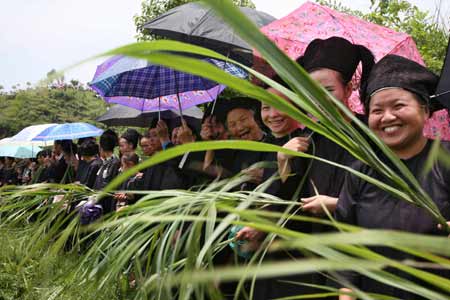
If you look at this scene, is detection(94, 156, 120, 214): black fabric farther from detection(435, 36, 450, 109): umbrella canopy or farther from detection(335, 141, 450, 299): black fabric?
detection(435, 36, 450, 109): umbrella canopy

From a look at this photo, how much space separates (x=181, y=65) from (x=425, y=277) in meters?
0.31

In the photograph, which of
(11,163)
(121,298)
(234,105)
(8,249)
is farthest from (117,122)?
(11,163)

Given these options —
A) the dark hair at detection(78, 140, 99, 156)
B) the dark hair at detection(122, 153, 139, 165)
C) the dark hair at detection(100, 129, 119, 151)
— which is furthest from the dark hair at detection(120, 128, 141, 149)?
the dark hair at detection(78, 140, 99, 156)

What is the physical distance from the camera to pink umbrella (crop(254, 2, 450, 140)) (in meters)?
2.42

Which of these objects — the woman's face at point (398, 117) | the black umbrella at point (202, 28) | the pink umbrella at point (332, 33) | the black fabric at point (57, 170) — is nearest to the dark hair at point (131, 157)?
the black umbrella at point (202, 28)

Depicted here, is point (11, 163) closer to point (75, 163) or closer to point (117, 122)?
point (117, 122)

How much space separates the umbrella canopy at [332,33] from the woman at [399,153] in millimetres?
840

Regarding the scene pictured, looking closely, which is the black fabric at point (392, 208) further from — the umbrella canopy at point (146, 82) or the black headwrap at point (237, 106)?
the umbrella canopy at point (146, 82)

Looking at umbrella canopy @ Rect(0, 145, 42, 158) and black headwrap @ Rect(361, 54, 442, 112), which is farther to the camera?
umbrella canopy @ Rect(0, 145, 42, 158)

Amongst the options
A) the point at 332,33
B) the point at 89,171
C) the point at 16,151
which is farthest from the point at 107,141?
the point at 16,151

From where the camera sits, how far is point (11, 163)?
1316 centimetres

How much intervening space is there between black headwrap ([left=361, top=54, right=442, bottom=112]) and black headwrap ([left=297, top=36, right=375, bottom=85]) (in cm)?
28

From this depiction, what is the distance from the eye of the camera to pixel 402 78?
56.3 inches

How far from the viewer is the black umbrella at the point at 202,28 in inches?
117
